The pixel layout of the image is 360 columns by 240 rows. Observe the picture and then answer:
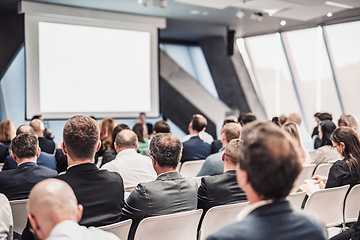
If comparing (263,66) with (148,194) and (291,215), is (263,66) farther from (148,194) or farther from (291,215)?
(291,215)

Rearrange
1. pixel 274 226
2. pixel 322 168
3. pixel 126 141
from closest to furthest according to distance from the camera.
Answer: pixel 274 226 < pixel 126 141 < pixel 322 168

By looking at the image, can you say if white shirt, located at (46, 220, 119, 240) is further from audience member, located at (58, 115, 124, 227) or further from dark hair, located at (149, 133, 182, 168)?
dark hair, located at (149, 133, 182, 168)

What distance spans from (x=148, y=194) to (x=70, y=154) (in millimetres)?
532

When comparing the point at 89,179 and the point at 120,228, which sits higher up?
the point at 89,179

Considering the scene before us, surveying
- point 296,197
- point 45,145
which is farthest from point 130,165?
point 45,145

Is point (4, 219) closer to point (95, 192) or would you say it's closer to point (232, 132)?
point (95, 192)

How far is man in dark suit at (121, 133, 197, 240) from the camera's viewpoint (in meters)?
2.10

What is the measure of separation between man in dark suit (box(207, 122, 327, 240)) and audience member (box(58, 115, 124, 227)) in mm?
1089

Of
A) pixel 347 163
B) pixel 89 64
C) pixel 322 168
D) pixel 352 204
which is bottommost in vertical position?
pixel 352 204

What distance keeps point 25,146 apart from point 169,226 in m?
1.37

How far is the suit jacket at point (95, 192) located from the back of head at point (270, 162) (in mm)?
1135

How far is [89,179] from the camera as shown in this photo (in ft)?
6.25

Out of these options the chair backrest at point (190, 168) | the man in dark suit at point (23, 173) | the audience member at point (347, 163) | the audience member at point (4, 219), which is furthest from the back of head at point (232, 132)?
the audience member at point (4, 219)

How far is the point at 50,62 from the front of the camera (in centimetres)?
696
